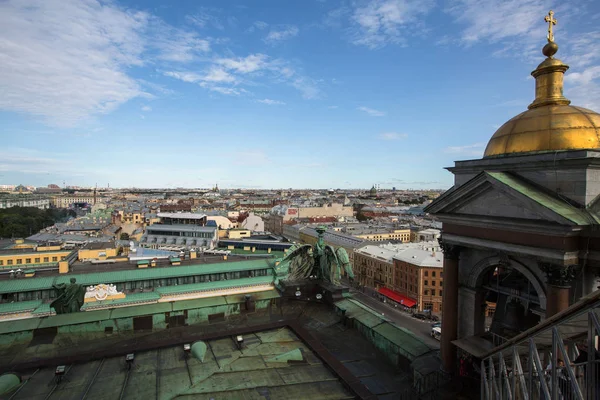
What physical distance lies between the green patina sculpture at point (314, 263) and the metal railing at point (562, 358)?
13.3 metres

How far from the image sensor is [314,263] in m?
24.1

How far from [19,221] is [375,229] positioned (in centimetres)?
12766

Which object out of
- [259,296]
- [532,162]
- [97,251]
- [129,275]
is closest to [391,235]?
[97,251]

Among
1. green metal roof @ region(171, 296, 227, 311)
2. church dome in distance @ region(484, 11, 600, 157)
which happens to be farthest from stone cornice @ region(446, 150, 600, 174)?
green metal roof @ region(171, 296, 227, 311)

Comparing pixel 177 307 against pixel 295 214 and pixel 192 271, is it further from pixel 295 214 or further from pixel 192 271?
pixel 295 214

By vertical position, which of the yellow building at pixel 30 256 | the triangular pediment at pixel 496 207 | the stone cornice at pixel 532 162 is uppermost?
the stone cornice at pixel 532 162

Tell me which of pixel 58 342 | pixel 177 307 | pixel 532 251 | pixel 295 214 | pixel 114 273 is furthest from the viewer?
pixel 295 214

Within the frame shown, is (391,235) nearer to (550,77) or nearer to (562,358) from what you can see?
(550,77)

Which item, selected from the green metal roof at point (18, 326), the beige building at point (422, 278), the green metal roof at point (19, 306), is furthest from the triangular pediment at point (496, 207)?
the beige building at point (422, 278)

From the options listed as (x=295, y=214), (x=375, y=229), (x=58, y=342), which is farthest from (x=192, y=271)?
(x=295, y=214)

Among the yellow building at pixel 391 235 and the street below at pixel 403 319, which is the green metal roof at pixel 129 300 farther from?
the yellow building at pixel 391 235

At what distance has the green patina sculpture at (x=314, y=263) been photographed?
2332 cm

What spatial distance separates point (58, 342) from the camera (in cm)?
1744

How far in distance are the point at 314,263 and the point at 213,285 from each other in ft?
28.6
